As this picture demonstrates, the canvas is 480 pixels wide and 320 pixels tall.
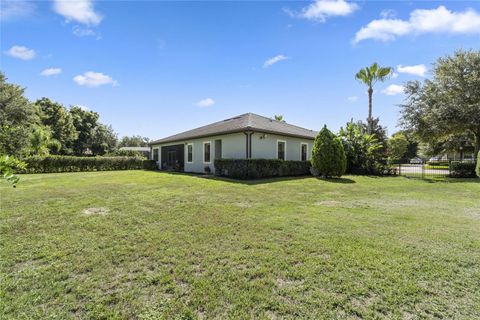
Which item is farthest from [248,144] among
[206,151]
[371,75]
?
[371,75]

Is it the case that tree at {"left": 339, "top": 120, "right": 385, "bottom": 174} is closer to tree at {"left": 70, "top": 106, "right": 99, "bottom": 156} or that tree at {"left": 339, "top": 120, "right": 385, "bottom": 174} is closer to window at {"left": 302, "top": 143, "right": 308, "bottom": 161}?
window at {"left": 302, "top": 143, "right": 308, "bottom": 161}

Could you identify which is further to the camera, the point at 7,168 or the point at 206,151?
the point at 206,151

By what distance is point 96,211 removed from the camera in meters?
5.96

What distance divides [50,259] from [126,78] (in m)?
12.7

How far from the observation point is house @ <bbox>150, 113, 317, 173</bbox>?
48.6 feet

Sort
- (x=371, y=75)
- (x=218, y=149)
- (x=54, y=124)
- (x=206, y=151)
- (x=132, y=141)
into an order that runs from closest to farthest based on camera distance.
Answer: (x=218, y=149) < (x=206, y=151) < (x=371, y=75) < (x=54, y=124) < (x=132, y=141)

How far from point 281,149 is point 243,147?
3.30 metres

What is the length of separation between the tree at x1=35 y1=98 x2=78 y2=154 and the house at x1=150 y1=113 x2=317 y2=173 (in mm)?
24530

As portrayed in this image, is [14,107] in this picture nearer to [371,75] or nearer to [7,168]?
[7,168]

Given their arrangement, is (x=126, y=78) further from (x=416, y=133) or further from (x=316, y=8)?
(x=416, y=133)

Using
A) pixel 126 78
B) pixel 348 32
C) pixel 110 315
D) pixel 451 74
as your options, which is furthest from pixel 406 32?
pixel 126 78

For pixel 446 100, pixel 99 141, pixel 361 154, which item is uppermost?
pixel 446 100

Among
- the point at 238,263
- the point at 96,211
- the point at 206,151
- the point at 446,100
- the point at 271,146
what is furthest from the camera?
the point at 206,151

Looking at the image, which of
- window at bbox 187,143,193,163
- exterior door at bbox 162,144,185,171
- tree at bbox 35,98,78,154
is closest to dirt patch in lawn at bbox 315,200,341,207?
window at bbox 187,143,193,163
